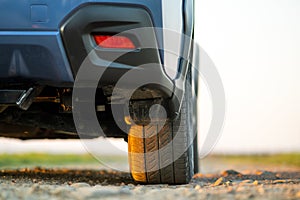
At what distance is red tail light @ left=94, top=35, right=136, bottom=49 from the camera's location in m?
2.93

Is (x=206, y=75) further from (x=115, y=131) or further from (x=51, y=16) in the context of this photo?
(x=51, y=16)

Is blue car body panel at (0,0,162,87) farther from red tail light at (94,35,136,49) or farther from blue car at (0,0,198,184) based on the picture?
red tail light at (94,35,136,49)

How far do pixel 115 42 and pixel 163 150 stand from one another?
968 mm

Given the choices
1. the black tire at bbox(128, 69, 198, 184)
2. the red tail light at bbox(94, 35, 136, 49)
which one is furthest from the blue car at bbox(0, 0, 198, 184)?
the black tire at bbox(128, 69, 198, 184)

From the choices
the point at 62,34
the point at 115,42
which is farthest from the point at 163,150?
the point at 62,34

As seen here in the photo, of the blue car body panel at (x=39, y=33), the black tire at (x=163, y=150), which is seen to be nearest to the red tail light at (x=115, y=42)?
the blue car body panel at (x=39, y=33)

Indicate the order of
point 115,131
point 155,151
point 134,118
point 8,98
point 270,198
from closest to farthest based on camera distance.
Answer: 1. point 270,198
2. point 8,98
3. point 134,118
4. point 155,151
5. point 115,131

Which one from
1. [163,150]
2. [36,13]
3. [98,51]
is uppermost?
[36,13]

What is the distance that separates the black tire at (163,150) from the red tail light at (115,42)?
0.73 m

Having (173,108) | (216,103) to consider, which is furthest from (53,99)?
(216,103)

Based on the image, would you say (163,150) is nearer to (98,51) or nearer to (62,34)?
(98,51)

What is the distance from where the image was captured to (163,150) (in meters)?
3.66

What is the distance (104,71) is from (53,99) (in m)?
0.75

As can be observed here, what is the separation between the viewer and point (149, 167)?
373 centimetres
